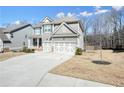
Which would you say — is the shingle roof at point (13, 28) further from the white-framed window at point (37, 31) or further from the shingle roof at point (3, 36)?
the white-framed window at point (37, 31)

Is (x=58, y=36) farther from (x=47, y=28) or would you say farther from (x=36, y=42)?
(x=36, y=42)

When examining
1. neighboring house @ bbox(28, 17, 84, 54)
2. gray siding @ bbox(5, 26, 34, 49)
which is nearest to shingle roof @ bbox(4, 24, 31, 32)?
gray siding @ bbox(5, 26, 34, 49)

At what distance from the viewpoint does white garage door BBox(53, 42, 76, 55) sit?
18.4 meters

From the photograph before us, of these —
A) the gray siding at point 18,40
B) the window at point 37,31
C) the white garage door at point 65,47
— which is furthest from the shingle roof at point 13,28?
the white garage door at point 65,47

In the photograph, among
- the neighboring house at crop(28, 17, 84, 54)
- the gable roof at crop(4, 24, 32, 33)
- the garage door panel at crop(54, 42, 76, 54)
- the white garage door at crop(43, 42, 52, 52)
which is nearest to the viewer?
the garage door panel at crop(54, 42, 76, 54)

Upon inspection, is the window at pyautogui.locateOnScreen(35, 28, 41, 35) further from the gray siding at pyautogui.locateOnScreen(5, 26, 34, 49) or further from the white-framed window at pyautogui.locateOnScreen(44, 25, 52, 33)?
the gray siding at pyautogui.locateOnScreen(5, 26, 34, 49)

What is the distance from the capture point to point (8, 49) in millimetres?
19750

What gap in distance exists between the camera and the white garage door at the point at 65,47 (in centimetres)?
1845

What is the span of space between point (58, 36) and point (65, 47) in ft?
6.85

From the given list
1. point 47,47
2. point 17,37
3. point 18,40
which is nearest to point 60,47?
point 47,47
